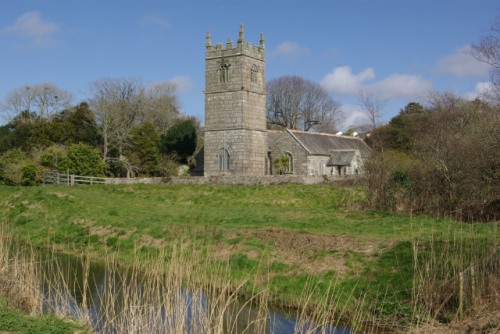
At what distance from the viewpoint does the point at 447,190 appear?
2111 cm

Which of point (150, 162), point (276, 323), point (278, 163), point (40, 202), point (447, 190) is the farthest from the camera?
point (150, 162)

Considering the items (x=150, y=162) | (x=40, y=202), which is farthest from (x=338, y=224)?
(x=150, y=162)

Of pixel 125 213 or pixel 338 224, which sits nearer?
pixel 338 224

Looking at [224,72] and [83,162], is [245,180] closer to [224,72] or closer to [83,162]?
[224,72]

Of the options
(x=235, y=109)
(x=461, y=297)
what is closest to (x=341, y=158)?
(x=235, y=109)

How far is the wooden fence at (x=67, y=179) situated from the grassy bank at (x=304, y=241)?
209 inches

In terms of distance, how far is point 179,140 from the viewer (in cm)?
5056

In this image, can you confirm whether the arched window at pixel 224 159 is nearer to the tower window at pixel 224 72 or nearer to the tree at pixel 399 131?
the tower window at pixel 224 72

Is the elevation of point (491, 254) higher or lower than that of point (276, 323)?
higher

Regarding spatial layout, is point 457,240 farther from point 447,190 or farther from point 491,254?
point 447,190

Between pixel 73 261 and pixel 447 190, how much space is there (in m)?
13.9

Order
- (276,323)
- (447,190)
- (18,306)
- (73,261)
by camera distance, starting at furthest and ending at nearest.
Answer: (447,190), (73,261), (276,323), (18,306)

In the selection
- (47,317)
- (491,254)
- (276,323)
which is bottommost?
(276,323)

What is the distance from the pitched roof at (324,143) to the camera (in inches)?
1775
